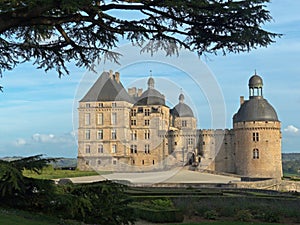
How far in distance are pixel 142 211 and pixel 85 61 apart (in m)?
4.42

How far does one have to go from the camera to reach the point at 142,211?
1083cm

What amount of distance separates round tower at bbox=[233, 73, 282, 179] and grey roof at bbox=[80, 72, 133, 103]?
1065 centimetres

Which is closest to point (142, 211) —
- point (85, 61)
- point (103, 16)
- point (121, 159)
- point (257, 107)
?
point (85, 61)

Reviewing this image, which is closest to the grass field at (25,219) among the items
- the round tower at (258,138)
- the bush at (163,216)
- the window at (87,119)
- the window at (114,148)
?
the bush at (163,216)

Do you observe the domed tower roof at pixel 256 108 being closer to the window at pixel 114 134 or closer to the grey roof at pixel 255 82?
the grey roof at pixel 255 82

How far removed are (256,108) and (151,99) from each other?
9783 mm

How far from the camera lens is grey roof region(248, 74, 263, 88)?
3875 centimetres

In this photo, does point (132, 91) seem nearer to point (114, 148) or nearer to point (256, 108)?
point (114, 148)

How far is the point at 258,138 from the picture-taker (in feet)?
125

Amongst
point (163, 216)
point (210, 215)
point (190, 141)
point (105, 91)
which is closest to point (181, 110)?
point (190, 141)

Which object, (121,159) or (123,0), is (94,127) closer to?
(121,159)

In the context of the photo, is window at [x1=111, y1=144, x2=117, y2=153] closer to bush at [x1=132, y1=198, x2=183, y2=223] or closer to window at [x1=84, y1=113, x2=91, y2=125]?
window at [x1=84, y1=113, x2=91, y2=125]

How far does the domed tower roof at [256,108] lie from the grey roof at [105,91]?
34.4ft

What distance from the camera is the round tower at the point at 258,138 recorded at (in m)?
37.6
